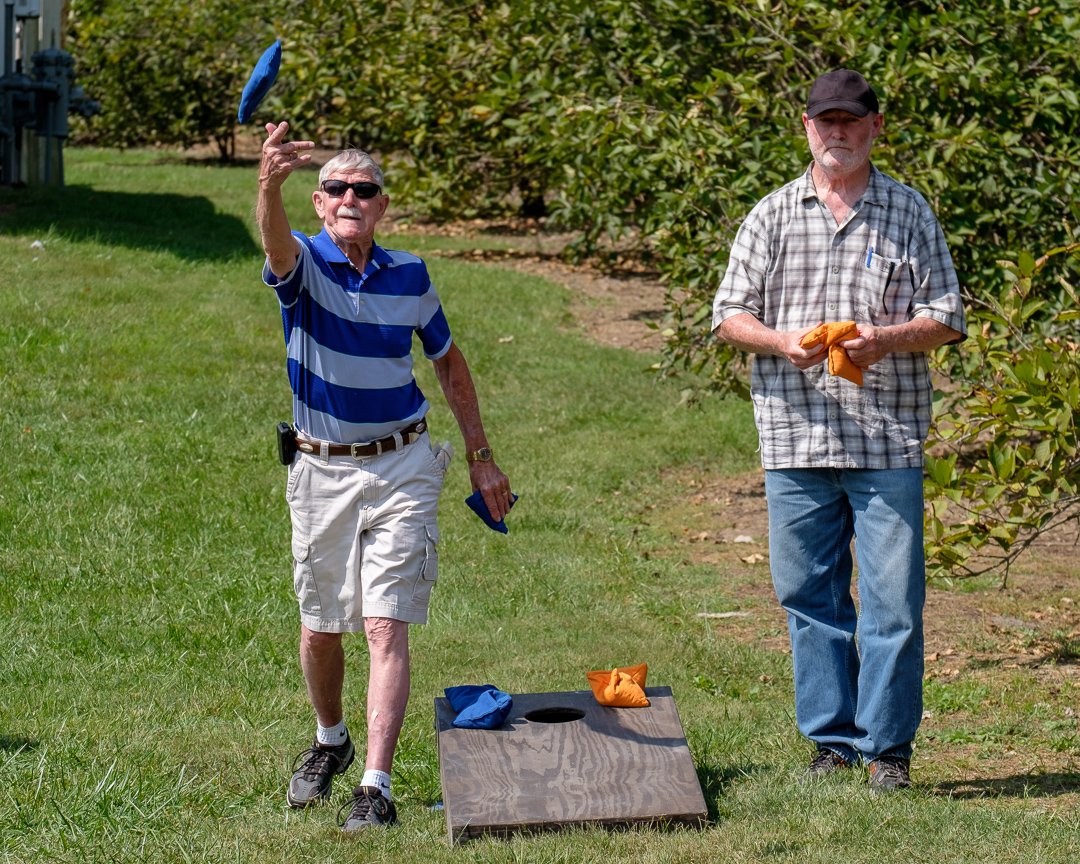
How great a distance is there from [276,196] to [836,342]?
5.36 ft

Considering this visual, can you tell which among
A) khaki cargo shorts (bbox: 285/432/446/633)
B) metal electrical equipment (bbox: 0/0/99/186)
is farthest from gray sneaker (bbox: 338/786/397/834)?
metal electrical equipment (bbox: 0/0/99/186)

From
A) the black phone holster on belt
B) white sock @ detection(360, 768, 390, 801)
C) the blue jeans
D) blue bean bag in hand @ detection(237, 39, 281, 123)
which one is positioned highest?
blue bean bag in hand @ detection(237, 39, 281, 123)

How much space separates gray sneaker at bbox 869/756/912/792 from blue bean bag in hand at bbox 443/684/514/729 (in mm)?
1126

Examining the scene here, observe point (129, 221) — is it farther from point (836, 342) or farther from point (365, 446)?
point (836, 342)

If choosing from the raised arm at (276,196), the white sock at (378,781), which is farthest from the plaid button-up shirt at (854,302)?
the white sock at (378,781)

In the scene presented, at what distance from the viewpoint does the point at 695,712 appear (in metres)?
5.66

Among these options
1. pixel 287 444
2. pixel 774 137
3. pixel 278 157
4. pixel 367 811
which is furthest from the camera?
pixel 774 137

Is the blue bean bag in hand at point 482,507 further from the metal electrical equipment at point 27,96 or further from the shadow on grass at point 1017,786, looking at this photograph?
the metal electrical equipment at point 27,96

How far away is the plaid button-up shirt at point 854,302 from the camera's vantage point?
4551mm

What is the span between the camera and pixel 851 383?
4551 mm

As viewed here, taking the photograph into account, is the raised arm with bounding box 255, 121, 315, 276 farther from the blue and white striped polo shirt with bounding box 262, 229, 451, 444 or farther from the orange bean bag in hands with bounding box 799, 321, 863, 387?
the orange bean bag in hands with bounding box 799, 321, 863, 387

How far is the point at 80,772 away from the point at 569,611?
9.03 ft

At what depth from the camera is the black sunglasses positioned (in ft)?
14.4

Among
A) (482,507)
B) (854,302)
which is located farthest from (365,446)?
(854,302)
